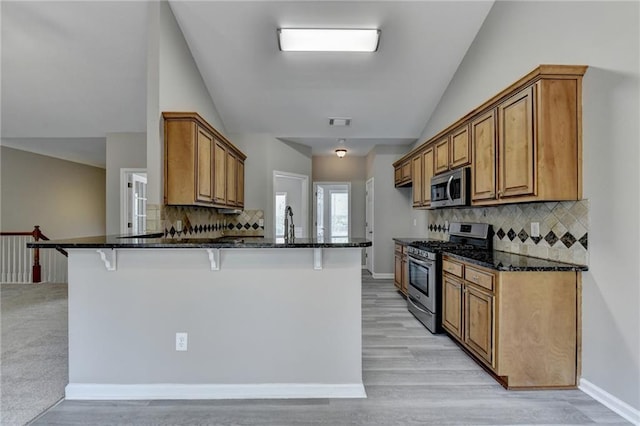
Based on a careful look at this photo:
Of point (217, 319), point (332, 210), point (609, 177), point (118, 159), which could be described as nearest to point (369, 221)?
point (332, 210)

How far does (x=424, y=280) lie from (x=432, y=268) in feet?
0.86

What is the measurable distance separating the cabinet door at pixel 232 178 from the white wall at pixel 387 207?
286 centimetres

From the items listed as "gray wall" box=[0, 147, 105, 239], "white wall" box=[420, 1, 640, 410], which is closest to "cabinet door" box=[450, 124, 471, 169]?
"white wall" box=[420, 1, 640, 410]

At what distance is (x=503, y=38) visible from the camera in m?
3.37

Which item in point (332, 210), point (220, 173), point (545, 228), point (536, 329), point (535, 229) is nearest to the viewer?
point (536, 329)

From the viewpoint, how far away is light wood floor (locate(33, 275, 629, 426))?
81.7 inches

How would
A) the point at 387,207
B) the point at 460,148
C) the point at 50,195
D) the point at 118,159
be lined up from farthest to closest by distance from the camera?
the point at 50,195
the point at 387,207
the point at 118,159
the point at 460,148

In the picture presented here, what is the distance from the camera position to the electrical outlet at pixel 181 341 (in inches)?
92.7

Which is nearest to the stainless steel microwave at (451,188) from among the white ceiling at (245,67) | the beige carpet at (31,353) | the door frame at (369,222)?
the white ceiling at (245,67)

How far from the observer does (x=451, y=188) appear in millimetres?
3844

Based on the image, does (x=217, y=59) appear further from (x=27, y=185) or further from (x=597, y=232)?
(x=27, y=185)

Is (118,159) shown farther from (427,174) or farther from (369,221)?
(427,174)

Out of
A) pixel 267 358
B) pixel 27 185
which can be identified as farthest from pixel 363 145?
pixel 27 185

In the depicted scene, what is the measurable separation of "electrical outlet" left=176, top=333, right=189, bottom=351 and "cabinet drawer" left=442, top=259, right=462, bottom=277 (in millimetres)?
2371
